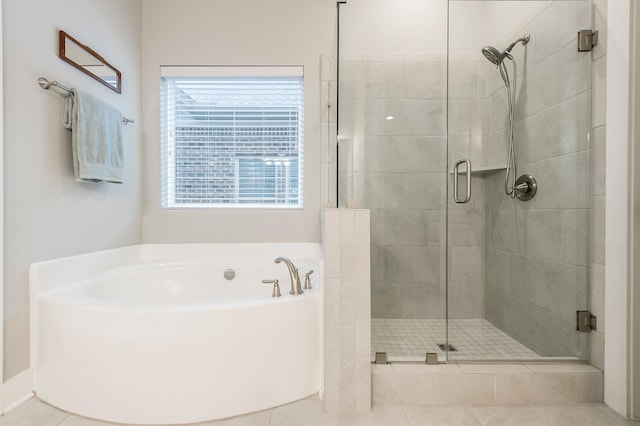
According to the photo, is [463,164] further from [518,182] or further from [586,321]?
[586,321]

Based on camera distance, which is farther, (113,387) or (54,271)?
(54,271)

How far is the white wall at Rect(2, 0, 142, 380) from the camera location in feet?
4.46

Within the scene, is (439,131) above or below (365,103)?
below

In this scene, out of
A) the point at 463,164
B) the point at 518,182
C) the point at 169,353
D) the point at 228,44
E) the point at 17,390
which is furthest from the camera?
the point at 228,44

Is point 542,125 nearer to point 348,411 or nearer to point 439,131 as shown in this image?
point 439,131

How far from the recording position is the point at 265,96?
2.41m

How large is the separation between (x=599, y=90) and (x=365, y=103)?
1148mm

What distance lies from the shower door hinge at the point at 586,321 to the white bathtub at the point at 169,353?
132 cm

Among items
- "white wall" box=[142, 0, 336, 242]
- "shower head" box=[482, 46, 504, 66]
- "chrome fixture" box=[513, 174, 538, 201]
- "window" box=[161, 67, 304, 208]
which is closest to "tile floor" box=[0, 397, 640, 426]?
"chrome fixture" box=[513, 174, 538, 201]

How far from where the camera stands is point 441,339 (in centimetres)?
162

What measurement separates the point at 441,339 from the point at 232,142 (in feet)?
6.54

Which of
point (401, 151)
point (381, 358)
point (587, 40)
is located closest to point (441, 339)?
point (381, 358)

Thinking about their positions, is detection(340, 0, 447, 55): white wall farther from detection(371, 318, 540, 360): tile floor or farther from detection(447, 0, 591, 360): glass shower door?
detection(371, 318, 540, 360): tile floor

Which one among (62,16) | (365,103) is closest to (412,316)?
(365,103)
